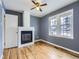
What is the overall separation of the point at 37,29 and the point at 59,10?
10.7 feet

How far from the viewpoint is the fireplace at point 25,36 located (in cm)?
519

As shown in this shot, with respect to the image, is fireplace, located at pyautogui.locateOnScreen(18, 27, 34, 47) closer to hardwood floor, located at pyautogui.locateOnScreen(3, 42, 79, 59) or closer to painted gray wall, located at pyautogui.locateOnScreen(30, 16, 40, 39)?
hardwood floor, located at pyautogui.locateOnScreen(3, 42, 79, 59)

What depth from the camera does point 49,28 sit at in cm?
616

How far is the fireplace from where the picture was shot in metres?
5.19

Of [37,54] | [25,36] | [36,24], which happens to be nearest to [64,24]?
[37,54]

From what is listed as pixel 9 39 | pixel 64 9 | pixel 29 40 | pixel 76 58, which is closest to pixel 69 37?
pixel 76 58

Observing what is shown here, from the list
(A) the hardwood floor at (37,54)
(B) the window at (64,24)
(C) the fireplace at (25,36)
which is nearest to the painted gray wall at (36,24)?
(C) the fireplace at (25,36)

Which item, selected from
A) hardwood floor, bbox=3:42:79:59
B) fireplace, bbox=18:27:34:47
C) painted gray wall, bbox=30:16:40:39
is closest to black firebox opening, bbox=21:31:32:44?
fireplace, bbox=18:27:34:47

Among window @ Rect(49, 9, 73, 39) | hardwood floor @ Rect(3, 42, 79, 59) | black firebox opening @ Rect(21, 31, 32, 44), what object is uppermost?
window @ Rect(49, 9, 73, 39)

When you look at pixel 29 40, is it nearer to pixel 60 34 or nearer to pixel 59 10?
pixel 60 34

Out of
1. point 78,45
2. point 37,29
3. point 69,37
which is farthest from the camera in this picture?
point 37,29

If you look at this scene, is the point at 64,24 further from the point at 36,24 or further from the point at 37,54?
the point at 36,24

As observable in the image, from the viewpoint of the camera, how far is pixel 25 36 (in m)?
5.55

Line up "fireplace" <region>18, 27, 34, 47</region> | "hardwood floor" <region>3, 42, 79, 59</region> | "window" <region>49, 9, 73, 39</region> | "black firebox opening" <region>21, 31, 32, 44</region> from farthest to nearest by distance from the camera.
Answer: "black firebox opening" <region>21, 31, 32, 44</region>, "fireplace" <region>18, 27, 34, 47</region>, "window" <region>49, 9, 73, 39</region>, "hardwood floor" <region>3, 42, 79, 59</region>
